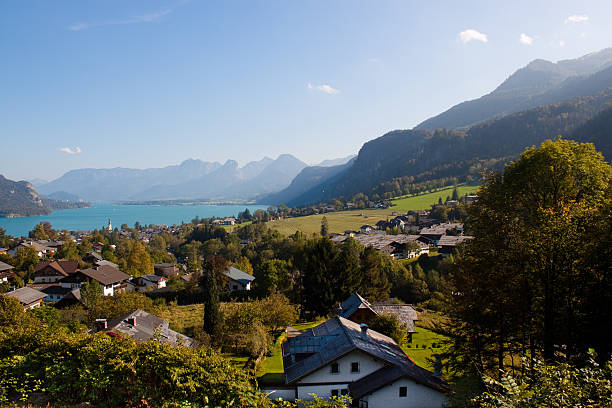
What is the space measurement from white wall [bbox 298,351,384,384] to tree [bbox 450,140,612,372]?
218 inches

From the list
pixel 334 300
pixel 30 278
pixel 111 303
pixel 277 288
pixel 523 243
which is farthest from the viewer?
pixel 30 278

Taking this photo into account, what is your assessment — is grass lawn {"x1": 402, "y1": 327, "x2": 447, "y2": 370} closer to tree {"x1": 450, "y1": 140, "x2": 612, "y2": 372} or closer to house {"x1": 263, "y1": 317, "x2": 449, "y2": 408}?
house {"x1": 263, "y1": 317, "x2": 449, "y2": 408}

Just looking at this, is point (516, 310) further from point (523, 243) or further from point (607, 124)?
point (607, 124)

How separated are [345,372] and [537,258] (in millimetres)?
11187

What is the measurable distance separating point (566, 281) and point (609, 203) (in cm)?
325

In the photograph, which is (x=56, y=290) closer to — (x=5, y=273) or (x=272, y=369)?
(x=5, y=273)

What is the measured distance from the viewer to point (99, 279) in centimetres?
5400

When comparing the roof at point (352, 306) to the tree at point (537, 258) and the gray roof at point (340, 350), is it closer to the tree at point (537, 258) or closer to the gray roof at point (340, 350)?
the gray roof at point (340, 350)

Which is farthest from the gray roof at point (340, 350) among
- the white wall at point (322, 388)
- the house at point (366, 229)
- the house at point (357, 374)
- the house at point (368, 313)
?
the house at point (366, 229)

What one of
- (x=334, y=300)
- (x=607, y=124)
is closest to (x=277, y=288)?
(x=334, y=300)

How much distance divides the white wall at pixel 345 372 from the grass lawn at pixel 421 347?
693cm

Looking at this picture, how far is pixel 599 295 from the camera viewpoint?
40.6 ft

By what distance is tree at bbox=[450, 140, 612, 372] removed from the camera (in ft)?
41.4

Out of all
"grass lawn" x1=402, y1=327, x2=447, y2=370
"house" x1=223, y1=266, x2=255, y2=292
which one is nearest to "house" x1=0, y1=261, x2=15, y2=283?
"house" x1=223, y1=266, x2=255, y2=292
